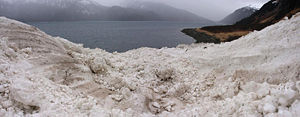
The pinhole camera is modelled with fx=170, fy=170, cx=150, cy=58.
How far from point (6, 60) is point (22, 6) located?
22218cm

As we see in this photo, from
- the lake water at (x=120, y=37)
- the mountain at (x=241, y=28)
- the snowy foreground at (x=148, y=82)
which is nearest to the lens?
the snowy foreground at (x=148, y=82)

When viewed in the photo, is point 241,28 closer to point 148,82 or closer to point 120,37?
point 120,37

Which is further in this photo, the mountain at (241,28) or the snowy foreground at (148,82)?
the mountain at (241,28)

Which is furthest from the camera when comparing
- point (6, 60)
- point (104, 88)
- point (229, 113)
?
point (104, 88)

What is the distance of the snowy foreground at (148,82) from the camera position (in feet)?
13.3

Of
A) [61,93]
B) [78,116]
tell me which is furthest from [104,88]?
[78,116]

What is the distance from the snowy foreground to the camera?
4051 millimetres

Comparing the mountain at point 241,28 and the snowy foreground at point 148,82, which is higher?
the mountain at point 241,28

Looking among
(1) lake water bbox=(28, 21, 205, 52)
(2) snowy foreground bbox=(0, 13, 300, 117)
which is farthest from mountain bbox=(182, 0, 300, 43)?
(2) snowy foreground bbox=(0, 13, 300, 117)

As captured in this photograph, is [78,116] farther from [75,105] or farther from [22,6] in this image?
[22,6]

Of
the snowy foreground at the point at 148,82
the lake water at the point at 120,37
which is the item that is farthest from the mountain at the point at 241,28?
the snowy foreground at the point at 148,82

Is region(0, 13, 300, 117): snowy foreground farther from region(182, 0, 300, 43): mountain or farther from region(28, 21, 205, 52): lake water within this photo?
region(182, 0, 300, 43): mountain

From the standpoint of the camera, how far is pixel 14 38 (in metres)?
6.35

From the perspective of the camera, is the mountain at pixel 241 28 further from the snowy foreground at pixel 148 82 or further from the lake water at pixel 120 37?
the snowy foreground at pixel 148 82
